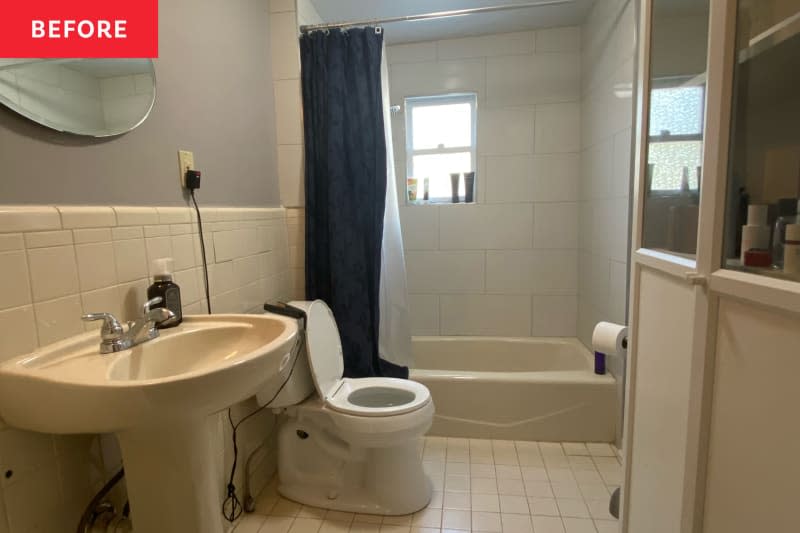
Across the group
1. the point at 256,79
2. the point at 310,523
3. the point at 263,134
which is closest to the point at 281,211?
the point at 263,134

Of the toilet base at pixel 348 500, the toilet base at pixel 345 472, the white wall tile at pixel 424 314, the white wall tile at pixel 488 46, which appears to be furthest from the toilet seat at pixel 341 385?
the white wall tile at pixel 488 46

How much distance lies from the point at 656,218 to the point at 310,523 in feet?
5.14

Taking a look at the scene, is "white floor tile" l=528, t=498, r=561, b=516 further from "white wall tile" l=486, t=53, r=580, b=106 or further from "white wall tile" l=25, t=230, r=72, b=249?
"white wall tile" l=486, t=53, r=580, b=106

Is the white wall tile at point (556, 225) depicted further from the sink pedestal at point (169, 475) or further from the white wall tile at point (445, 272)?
the sink pedestal at point (169, 475)

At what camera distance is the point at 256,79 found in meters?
1.80

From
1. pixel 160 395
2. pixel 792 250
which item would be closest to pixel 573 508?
pixel 792 250

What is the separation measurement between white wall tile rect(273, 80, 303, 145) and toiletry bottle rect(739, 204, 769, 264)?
5.75 ft

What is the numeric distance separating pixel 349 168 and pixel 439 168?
0.96 m

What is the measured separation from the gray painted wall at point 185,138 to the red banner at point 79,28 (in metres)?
0.08

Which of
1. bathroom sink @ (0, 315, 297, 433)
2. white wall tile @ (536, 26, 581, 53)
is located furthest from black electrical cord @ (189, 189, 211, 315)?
white wall tile @ (536, 26, 581, 53)

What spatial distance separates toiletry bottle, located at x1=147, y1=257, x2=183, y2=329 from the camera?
1102 mm

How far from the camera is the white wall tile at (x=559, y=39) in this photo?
239cm

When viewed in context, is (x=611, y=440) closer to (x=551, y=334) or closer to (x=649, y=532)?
(x=551, y=334)

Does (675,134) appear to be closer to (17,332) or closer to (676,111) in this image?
(676,111)
